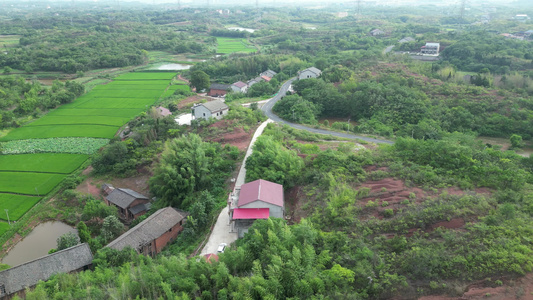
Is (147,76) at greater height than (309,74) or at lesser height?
lesser

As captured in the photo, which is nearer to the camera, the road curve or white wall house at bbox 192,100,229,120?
the road curve

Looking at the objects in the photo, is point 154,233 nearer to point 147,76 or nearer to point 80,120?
point 80,120

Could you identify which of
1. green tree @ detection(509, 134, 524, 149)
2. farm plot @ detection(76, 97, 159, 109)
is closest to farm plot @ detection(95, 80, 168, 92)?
farm plot @ detection(76, 97, 159, 109)

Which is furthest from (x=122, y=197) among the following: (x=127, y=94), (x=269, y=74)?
(x=269, y=74)

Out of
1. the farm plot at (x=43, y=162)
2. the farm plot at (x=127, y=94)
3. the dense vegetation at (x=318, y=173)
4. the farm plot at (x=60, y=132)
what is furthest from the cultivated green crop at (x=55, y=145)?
the farm plot at (x=127, y=94)

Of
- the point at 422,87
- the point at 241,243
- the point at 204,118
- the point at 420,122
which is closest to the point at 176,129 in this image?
the point at 204,118

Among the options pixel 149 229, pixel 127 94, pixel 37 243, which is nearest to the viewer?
pixel 149 229

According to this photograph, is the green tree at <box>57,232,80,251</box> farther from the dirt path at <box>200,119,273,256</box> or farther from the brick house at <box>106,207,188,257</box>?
the dirt path at <box>200,119,273,256</box>
